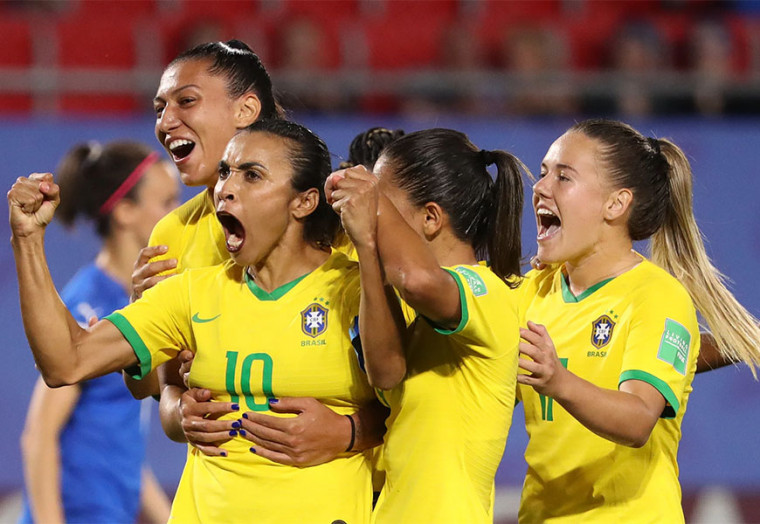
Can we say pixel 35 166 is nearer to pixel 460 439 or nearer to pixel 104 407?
pixel 104 407

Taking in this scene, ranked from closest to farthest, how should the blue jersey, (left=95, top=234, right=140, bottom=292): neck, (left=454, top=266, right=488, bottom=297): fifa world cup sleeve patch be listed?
(left=454, top=266, right=488, bottom=297): fifa world cup sleeve patch → the blue jersey → (left=95, top=234, right=140, bottom=292): neck

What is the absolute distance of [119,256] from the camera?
424 centimetres

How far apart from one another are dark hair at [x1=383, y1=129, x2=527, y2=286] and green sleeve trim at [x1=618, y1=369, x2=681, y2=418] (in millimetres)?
382

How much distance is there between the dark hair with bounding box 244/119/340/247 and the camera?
2.67 metres

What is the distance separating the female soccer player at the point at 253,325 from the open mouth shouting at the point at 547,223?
52 cm

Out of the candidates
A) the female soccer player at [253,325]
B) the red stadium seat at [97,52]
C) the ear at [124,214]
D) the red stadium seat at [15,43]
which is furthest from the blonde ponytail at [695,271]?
the red stadium seat at [15,43]

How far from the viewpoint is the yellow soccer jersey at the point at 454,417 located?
240 cm

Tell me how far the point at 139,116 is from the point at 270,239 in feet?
14.5

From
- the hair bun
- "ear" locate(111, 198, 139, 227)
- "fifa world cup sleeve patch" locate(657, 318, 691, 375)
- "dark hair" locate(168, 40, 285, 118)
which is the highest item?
"dark hair" locate(168, 40, 285, 118)

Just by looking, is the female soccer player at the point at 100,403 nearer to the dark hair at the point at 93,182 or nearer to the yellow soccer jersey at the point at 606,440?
the dark hair at the point at 93,182

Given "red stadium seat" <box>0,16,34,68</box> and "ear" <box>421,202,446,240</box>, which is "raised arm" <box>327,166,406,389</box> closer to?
"ear" <box>421,202,446,240</box>

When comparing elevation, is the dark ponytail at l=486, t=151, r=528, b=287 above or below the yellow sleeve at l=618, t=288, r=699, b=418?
above

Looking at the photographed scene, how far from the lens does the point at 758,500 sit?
21.9ft

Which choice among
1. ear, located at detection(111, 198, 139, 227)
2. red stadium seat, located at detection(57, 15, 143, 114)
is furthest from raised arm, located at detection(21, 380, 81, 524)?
red stadium seat, located at detection(57, 15, 143, 114)
